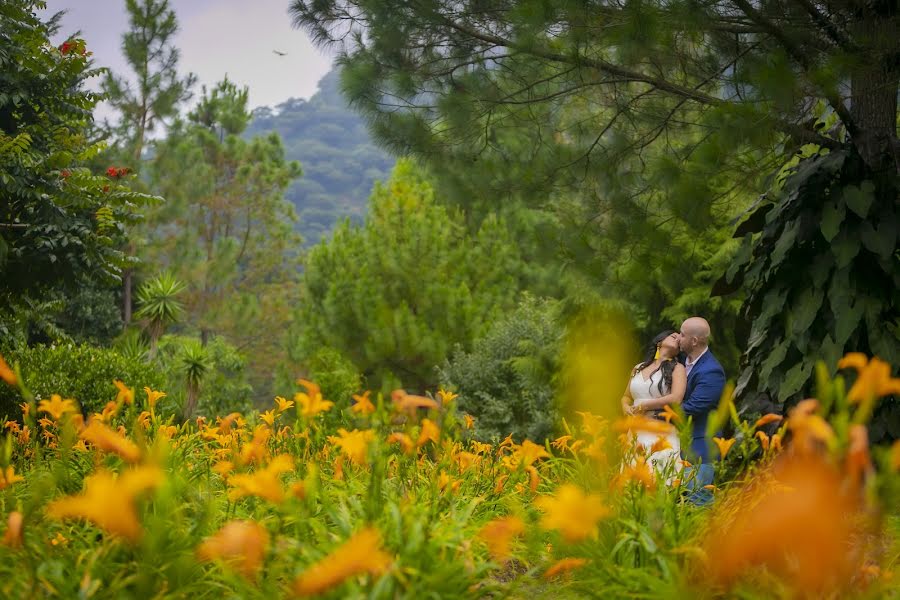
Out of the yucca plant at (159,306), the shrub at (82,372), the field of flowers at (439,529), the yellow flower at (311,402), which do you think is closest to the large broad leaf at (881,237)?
the field of flowers at (439,529)

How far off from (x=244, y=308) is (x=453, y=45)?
731 inches

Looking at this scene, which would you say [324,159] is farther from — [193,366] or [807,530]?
[807,530]

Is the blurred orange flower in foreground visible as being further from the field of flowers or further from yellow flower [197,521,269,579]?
yellow flower [197,521,269,579]

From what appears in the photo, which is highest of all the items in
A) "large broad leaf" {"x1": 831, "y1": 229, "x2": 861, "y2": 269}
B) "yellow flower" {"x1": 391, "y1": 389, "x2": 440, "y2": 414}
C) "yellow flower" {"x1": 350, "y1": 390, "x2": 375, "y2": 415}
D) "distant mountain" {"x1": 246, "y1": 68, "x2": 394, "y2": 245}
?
"distant mountain" {"x1": 246, "y1": 68, "x2": 394, "y2": 245}

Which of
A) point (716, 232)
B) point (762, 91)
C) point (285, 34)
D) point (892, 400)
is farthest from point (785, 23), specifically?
point (716, 232)

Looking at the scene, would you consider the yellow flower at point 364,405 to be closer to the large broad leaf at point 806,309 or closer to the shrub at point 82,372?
the large broad leaf at point 806,309

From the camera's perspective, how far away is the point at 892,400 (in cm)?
402

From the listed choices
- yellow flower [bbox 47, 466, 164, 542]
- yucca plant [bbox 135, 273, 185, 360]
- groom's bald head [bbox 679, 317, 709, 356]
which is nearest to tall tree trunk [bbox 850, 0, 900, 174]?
groom's bald head [bbox 679, 317, 709, 356]

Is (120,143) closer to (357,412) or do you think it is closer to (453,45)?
(453,45)

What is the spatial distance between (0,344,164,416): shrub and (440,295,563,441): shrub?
4.31 meters

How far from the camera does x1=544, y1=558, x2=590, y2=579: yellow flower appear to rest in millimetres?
1687

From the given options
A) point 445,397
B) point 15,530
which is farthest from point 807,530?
point 15,530

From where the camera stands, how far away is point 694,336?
410cm

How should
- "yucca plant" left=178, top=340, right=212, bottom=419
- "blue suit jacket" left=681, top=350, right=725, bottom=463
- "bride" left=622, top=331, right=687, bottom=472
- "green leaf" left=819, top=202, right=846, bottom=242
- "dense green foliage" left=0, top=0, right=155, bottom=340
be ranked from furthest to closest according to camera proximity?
1. "yucca plant" left=178, top=340, right=212, bottom=419
2. "dense green foliage" left=0, top=0, right=155, bottom=340
3. "bride" left=622, top=331, right=687, bottom=472
4. "blue suit jacket" left=681, top=350, right=725, bottom=463
5. "green leaf" left=819, top=202, right=846, bottom=242
